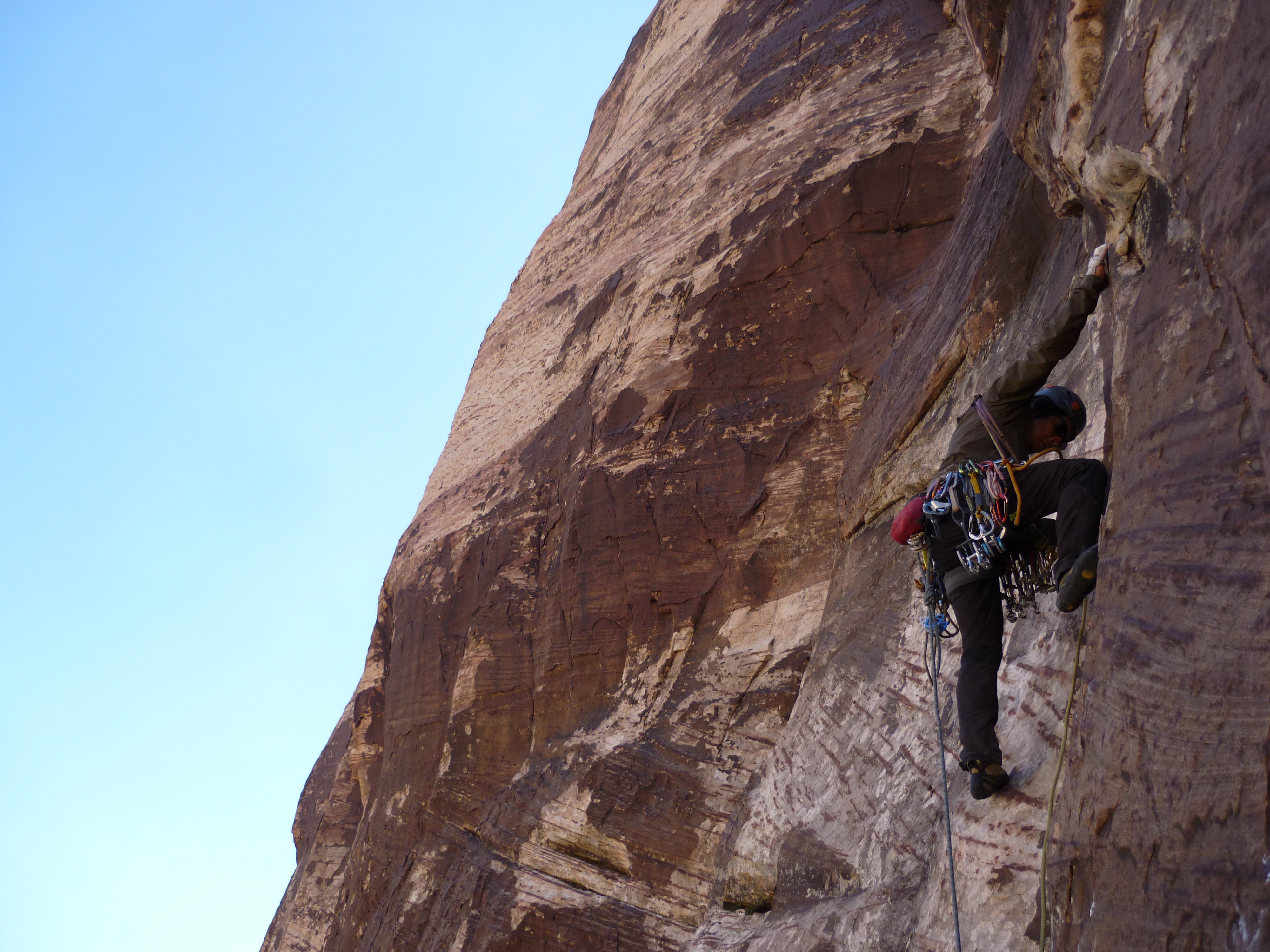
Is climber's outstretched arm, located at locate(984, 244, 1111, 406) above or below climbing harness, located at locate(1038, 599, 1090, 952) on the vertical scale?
above

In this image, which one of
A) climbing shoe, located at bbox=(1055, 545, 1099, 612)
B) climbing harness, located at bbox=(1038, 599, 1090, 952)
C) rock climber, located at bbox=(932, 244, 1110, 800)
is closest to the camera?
climbing harness, located at bbox=(1038, 599, 1090, 952)

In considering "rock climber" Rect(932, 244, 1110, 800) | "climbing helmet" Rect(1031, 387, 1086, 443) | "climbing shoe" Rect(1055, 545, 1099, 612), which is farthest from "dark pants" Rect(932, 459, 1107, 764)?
"climbing helmet" Rect(1031, 387, 1086, 443)

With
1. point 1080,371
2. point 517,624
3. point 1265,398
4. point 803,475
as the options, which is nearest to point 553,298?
point 517,624

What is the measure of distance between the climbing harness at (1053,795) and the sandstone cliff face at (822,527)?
98 mm

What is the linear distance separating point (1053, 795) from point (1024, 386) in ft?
6.39

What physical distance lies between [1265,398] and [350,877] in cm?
1314

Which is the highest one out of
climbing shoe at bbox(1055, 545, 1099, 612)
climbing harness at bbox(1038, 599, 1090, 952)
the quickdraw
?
the quickdraw

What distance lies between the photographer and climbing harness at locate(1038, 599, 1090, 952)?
12.5 feet

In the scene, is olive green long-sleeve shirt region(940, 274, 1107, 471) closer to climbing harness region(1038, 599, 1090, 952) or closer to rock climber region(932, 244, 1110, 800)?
rock climber region(932, 244, 1110, 800)

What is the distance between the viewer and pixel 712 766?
9258mm

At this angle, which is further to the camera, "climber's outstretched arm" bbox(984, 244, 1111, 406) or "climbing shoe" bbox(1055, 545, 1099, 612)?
"climber's outstretched arm" bbox(984, 244, 1111, 406)

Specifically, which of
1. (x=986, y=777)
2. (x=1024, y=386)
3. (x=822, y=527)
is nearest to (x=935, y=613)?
(x=986, y=777)

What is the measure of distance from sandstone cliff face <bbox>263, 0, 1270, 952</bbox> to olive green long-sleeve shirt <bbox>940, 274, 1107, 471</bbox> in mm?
174

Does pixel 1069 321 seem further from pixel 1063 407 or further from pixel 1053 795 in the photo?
pixel 1053 795
